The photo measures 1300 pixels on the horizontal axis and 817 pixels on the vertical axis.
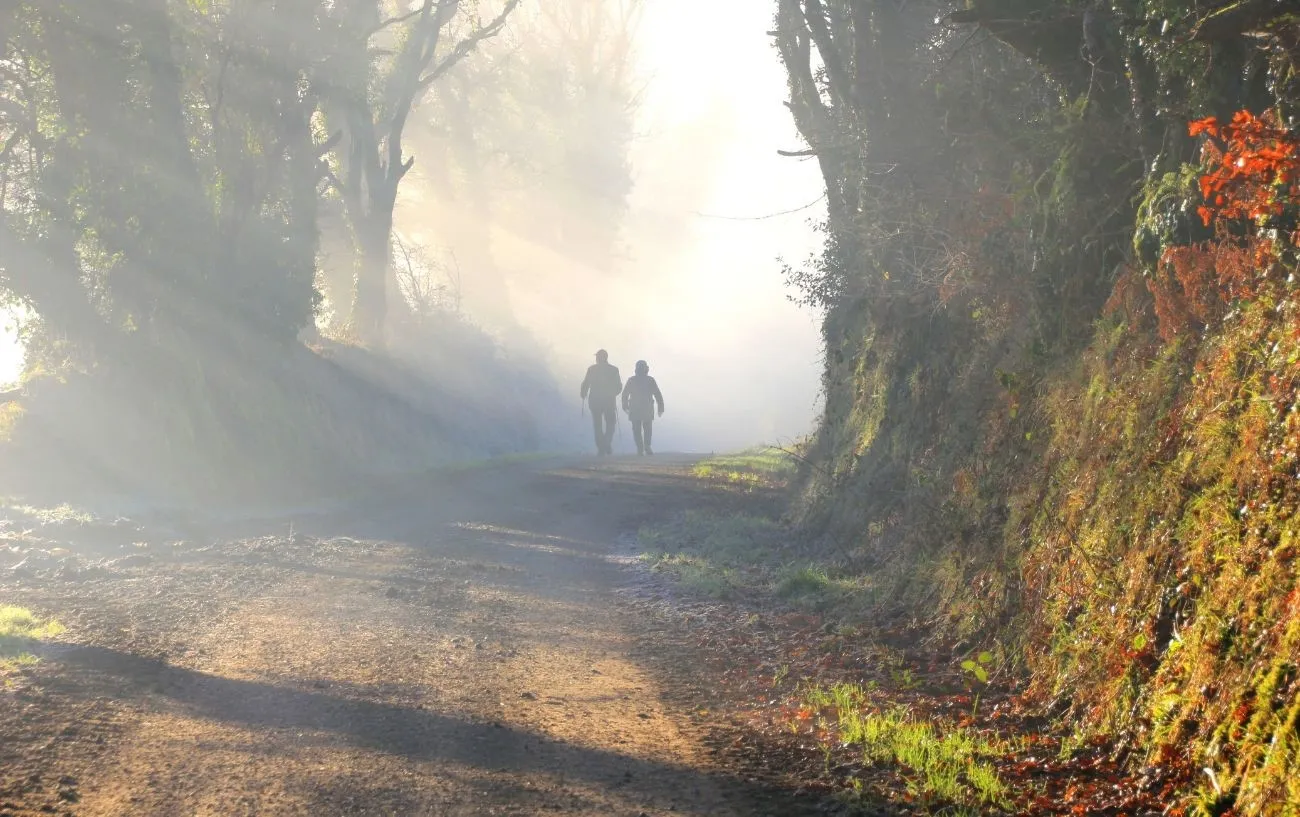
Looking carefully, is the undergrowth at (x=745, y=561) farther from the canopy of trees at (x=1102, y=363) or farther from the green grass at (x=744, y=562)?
the canopy of trees at (x=1102, y=363)

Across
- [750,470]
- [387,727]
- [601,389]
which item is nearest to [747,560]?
[387,727]

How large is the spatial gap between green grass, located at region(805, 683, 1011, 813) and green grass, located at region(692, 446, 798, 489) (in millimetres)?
11197

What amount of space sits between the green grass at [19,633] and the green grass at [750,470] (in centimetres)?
1116

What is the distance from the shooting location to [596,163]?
55.6 meters

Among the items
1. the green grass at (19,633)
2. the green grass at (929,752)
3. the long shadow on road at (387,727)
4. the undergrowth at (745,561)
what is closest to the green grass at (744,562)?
the undergrowth at (745,561)

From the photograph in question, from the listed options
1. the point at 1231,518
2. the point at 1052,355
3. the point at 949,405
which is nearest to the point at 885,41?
Answer: the point at 949,405

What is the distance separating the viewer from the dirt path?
16.4ft

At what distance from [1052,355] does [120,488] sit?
44.9 ft

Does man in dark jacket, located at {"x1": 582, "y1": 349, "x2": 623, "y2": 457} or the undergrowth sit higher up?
man in dark jacket, located at {"x1": 582, "y1": 349, "x2": 623, "y2": 457}

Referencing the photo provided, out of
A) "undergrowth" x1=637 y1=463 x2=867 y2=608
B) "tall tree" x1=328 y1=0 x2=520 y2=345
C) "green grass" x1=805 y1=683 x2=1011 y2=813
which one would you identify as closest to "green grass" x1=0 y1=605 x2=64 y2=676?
"green grass" x1=805 y1=683 x2=1011 y2=813

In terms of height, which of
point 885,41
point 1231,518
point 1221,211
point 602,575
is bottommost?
point 602,575

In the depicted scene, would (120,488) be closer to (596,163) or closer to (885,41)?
(885,41)

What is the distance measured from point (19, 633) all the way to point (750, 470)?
1585 cm

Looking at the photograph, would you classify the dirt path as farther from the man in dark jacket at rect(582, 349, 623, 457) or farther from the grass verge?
the man in dark jacket at rect(582, 349, 623, 457)
